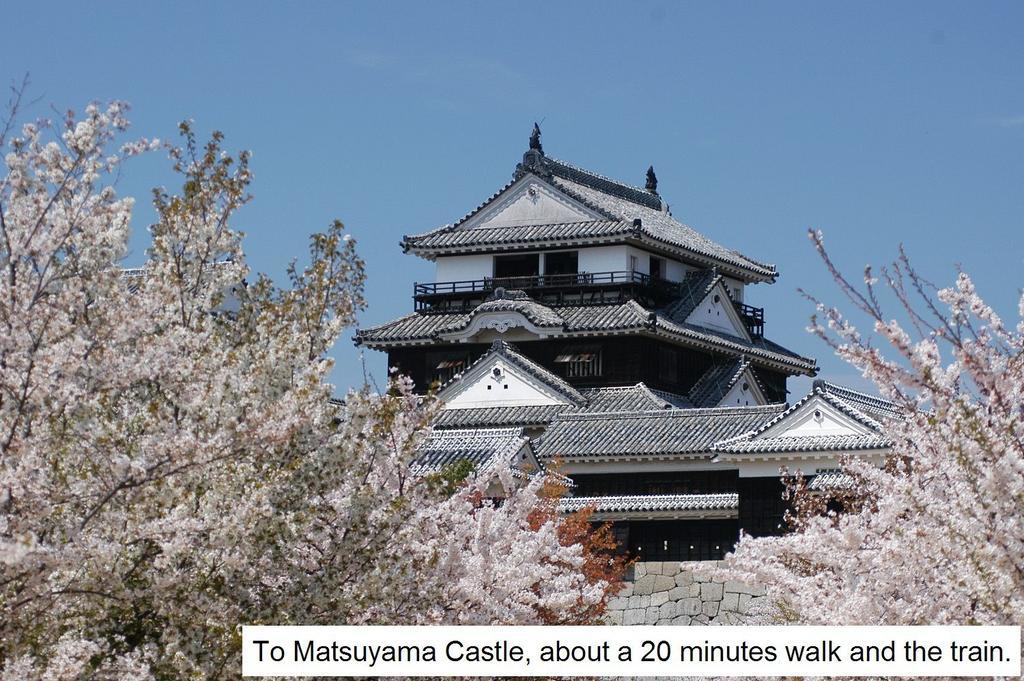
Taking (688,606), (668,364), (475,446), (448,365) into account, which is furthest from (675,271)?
(688,606)

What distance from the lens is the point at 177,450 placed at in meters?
8.20

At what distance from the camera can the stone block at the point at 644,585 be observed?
94.7 ft

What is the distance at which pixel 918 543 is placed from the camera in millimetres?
8992

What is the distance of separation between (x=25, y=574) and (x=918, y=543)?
16.5 feet

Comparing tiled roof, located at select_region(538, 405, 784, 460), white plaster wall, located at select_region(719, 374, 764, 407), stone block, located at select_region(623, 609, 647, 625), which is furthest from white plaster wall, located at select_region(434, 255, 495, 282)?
stone block, located at select_region(623, 609, 647, 625)

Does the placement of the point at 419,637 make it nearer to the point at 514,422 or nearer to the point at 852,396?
the point at 852,396

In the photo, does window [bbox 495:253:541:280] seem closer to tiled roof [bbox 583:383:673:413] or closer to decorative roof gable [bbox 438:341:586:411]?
decorative roof gable [bbox 438:341:586:411]

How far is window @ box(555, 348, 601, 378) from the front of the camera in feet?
137

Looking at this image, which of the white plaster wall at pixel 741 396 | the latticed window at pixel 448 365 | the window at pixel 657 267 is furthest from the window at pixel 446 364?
the white plaster wall at pixel 741 396

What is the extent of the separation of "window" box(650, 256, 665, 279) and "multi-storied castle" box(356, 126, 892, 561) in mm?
59

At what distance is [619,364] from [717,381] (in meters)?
3.17

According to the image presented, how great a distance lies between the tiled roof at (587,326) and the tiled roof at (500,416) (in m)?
2.91

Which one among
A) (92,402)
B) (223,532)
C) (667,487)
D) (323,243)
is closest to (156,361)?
(92,402)

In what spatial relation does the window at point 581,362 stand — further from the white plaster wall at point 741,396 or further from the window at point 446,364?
the white plaster wall at point 741,396
